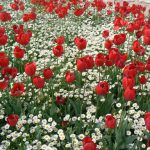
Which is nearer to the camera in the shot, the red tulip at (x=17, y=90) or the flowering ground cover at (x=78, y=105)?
the flowering ground cover at (x=78, y=105)

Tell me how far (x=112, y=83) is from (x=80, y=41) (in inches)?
29.8

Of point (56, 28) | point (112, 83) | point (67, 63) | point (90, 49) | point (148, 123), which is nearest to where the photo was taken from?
point (148, 123)

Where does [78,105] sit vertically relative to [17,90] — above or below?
below

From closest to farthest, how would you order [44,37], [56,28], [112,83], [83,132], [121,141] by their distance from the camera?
1. [121,141]
2. [83,132]
3. [112,83]
4. [44,37]
5. [56,28]

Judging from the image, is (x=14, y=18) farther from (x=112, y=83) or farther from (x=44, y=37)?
(x=112, y=83)

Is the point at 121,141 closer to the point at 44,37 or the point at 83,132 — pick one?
the point at 83,132

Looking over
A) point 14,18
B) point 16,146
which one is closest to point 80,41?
point 16,146

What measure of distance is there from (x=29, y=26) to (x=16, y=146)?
15.2ft

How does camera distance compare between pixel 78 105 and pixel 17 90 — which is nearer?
pixel 17 90

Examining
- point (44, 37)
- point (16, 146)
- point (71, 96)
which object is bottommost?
point (16, 146)

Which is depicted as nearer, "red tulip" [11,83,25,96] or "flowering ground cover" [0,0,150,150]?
"flowering ground cover" [0,0,150,150]

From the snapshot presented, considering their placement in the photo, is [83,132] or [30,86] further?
[30,86]

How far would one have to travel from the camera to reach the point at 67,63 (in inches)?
222

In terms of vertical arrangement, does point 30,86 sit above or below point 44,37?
below
